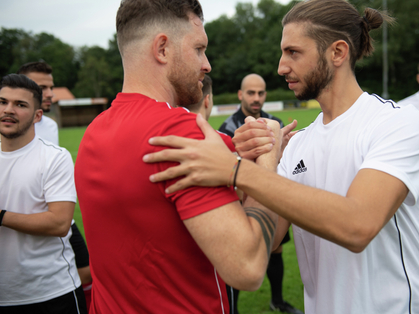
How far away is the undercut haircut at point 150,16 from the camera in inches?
63.9

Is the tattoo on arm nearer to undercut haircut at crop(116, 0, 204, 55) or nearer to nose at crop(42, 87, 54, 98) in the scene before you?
undercut haircut at crop(116, 0, 204, 55)

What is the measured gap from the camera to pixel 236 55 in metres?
63.8

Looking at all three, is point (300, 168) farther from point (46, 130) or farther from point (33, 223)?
point (46, 130)

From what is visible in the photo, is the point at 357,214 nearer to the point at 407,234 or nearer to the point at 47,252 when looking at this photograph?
the point at 407,234

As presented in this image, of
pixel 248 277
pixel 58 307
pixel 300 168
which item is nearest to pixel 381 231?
pixel 300 168

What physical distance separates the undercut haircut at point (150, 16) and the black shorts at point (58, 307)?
248 centimetres

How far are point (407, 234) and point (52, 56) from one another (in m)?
81.8

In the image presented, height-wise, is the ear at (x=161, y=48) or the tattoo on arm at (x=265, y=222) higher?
the ear at (x=161, y=48)

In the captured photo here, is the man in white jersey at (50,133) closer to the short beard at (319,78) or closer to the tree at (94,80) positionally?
the short beard at (319,78)

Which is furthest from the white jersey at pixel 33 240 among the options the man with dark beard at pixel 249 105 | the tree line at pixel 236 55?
the tree line at pixel 236 55

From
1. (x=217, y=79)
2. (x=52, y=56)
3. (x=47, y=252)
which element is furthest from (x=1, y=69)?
(x=47, y=252)

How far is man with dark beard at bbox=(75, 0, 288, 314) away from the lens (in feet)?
4.25

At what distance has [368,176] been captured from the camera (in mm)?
1552

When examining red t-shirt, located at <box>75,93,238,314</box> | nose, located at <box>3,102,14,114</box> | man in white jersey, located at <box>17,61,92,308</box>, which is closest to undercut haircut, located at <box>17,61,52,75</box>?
man in white jersey, located at <box>17,61,92,308</box>
